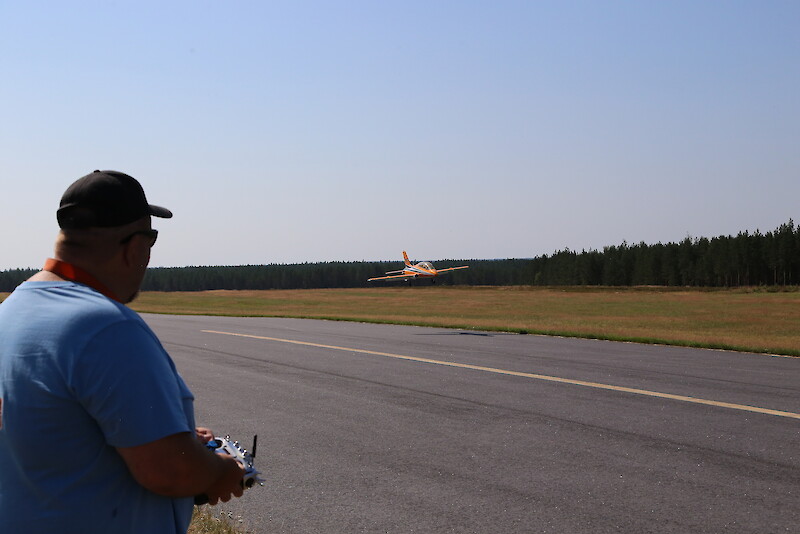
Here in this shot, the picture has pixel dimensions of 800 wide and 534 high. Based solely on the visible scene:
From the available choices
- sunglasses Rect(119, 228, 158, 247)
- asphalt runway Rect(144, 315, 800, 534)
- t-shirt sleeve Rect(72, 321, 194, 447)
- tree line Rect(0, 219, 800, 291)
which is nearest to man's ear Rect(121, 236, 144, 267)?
sunglasses Rect(119, 228, 158, 247)

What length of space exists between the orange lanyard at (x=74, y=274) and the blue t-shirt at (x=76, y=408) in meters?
0.05

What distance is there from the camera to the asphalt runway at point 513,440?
5559 mm

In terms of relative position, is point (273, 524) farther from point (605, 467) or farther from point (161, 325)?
point (161, 325)

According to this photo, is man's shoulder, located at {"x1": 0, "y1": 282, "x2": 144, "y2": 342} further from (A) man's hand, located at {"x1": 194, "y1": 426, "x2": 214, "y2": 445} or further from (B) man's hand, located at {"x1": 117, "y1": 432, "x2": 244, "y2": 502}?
(A) man's hand, located at {"x1": 194, "y1": 426, "x2": 214, "y2": 445}

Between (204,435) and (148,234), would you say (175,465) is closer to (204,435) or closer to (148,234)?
(204,435)

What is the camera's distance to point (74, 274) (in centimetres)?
222

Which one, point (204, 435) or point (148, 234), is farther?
point (204, 435)

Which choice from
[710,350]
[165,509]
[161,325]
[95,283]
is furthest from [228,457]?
[161,325]

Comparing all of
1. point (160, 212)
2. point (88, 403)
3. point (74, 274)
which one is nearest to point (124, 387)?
point (88, 403)

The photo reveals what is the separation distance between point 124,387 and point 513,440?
6330 millimetres

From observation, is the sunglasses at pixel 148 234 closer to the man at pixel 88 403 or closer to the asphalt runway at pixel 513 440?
the man at pixel 88 403

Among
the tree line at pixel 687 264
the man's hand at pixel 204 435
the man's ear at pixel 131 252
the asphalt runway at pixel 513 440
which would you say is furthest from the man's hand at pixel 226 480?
the tree line at pixel 687 264

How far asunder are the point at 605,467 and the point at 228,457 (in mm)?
5144

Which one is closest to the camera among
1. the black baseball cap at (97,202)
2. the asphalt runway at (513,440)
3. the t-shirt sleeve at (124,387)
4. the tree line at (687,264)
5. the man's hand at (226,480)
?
the t-shirt sleeve at (124,387)
